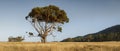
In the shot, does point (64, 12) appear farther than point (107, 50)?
Yes

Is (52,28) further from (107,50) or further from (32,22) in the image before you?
(107,50)

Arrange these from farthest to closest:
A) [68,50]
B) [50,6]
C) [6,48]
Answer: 1. [50,6]
2. [6,48]
3. [68,50]

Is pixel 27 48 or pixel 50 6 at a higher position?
pixel 50 6

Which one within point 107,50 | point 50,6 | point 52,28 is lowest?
point 107,50

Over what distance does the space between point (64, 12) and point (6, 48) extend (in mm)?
36441

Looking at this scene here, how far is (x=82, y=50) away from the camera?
615 inches

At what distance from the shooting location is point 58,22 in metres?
53.3

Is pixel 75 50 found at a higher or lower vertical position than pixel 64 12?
lower

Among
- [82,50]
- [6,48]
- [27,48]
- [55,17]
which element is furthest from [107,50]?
[55,17]

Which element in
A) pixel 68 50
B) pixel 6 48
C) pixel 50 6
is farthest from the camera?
pixel 50 6

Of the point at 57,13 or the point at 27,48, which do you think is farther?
the point at 57,13

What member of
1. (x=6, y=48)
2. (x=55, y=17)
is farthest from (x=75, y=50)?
(x=55, y=17)

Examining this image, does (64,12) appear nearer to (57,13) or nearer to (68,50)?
(57,13)

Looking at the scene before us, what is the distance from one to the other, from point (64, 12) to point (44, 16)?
379 centimetres
